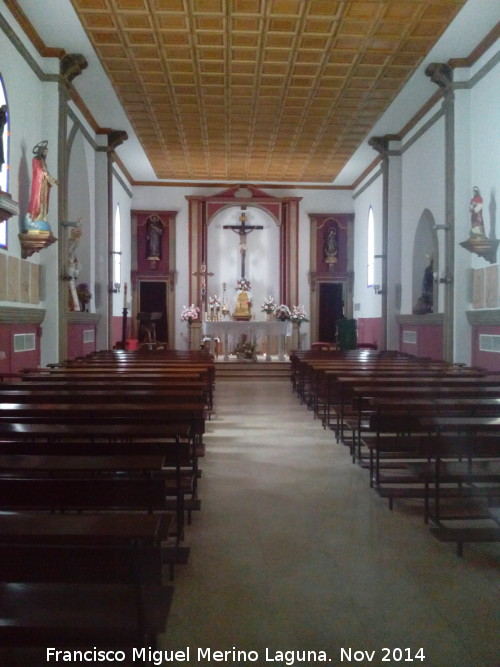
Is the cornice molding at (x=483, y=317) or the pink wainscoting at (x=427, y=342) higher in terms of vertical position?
the cornice molding at (x=483, y=317)

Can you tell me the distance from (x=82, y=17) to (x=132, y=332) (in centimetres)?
1143

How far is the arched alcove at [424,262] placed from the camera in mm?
13648

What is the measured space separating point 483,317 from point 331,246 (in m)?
10.6

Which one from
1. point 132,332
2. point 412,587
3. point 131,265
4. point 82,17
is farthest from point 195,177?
point 412,587

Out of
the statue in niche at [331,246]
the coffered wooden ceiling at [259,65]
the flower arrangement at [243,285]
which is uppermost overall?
the coffered wooden ceiling at [259,65]

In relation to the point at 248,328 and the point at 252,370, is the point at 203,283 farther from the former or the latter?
the point at 252,370

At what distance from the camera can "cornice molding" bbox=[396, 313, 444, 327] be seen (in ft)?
41.4

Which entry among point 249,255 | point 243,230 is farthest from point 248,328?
point 249,255

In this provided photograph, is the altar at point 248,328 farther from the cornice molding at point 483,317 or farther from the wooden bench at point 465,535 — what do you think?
the wooden bench at point 465,535

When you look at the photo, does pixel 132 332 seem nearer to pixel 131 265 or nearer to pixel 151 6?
pixel 131 265

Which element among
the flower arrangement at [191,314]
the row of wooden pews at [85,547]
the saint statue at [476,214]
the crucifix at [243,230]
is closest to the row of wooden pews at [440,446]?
the row of wooden pews at [85,547]

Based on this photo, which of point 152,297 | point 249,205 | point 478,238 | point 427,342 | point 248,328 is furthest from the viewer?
point 249,205

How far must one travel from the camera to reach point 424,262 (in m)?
14.9

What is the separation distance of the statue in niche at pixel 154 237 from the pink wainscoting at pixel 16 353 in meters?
9.99
